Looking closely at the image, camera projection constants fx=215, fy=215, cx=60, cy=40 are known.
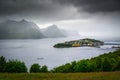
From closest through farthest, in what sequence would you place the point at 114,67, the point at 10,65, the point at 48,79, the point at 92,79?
the point at 92,79 → the point at 48,79 → the point at 114,67 → the point at 10,65

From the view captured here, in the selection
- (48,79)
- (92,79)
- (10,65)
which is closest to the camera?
(92,79)

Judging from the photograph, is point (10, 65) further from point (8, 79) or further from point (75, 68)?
point (8, 79)

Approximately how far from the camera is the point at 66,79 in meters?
25.1

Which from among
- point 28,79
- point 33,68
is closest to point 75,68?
point 33,68

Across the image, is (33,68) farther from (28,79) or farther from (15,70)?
(28,79)

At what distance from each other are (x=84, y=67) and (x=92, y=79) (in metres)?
30.4

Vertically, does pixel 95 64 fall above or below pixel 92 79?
above

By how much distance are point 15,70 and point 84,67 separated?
58.9ft

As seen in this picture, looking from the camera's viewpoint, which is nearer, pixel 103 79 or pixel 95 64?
pixel 103 79

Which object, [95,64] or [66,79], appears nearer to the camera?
[66,79]

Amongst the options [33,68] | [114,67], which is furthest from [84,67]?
[33,68]

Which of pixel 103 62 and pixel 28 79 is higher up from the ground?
pixel 103 62

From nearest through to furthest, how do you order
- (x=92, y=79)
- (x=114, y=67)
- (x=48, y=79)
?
(x=92, y=79)
(x=48, y=79)
(x=114, y=67)

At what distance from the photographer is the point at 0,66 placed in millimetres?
58656
